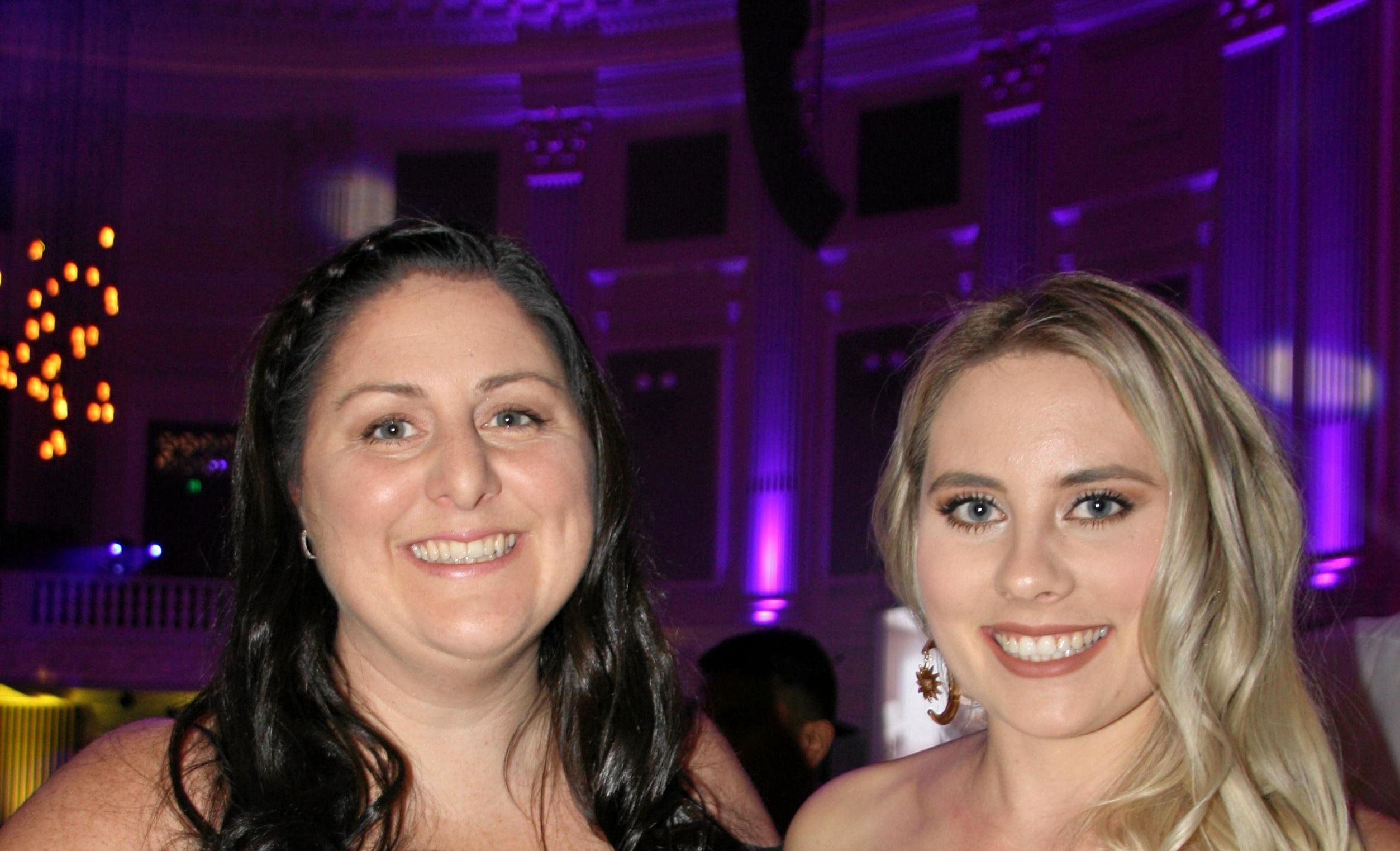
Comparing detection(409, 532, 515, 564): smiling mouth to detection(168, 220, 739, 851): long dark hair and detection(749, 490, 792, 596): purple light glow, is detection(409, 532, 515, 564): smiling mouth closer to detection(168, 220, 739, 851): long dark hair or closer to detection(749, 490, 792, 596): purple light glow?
detection(168, 220, 739, 851): long dark hair

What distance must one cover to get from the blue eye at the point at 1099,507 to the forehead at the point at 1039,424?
1.6 inches

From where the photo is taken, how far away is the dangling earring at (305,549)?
1760mm

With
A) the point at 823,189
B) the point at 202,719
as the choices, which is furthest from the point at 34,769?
the point at 202,719

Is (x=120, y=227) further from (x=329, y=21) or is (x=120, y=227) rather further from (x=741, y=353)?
(x=741, y=353)

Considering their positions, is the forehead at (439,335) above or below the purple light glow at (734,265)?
below

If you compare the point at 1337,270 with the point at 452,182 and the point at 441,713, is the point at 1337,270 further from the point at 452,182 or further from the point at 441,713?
the point at 452,182

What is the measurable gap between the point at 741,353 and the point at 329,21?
178 inches

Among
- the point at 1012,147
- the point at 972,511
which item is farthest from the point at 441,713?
the point at 1012,147

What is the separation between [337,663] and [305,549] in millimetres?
168

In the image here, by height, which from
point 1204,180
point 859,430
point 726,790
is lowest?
point 726,790

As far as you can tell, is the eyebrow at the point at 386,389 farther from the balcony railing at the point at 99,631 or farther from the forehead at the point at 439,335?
the balcony railing at the point at 99,631

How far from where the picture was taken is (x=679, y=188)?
9.59 m

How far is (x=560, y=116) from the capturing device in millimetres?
9961

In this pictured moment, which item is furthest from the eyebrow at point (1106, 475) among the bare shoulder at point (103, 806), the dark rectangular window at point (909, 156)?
the dark rectangular window at point (909, 156)
